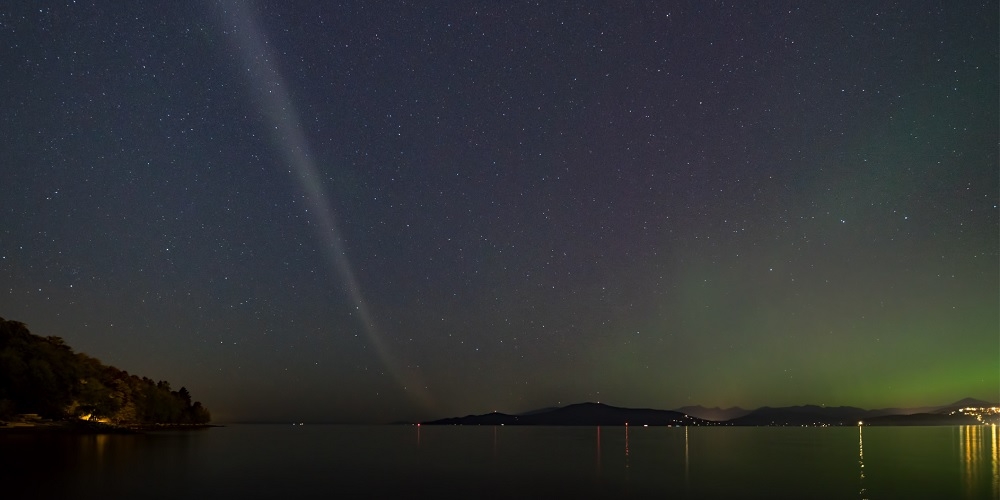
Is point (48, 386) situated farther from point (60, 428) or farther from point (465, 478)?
point (465, 478)

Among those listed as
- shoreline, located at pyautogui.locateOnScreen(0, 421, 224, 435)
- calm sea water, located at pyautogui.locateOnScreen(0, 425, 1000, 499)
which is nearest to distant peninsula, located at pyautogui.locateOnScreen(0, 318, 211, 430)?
shoreline, located at pyautogui.locateOnScreen(0, 421, 224, 435)

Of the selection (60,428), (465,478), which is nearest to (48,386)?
(60,428)

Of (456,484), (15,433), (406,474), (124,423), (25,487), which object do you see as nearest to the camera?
(25,487)

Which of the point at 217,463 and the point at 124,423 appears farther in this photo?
the point at 124,423

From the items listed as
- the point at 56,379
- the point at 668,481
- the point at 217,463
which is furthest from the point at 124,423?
the point at 668,481

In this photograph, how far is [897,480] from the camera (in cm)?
3919

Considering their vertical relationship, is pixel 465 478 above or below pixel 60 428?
above

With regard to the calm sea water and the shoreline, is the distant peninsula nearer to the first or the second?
the shoreline

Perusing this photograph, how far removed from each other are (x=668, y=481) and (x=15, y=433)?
84753 millimetres

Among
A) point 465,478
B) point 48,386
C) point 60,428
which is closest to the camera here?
point 465,478

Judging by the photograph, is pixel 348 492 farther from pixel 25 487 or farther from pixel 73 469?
pixel 73 469

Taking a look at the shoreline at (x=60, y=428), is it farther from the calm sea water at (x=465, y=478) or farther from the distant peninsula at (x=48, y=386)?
the calm sea water at (x=465, y=478)

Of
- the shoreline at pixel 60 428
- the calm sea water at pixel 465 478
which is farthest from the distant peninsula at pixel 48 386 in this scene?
the calm sea water at pixel 465 478

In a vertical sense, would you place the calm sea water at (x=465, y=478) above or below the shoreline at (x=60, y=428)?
above
